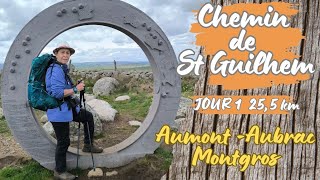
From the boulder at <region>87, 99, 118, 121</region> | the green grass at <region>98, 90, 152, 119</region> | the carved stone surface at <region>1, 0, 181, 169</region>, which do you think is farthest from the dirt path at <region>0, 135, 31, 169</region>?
the green grass at <region>98, 90, 152, 119</region>

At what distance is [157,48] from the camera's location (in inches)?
263

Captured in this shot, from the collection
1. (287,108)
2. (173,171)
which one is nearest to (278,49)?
(287,108)

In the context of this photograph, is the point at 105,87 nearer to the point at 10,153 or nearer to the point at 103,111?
the point at 103,111

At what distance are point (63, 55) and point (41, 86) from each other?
566mm

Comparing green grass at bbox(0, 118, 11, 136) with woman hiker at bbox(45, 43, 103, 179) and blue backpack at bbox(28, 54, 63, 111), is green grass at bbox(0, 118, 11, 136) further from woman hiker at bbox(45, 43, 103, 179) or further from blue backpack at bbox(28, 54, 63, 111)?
blue backpack at bbox(28, 54, 63, 111)

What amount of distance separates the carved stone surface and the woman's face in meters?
0.77

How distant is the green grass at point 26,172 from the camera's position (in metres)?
6.37

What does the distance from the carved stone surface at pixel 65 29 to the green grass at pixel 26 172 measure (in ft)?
0.58

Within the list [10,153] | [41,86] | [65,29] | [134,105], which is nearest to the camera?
[41,86]

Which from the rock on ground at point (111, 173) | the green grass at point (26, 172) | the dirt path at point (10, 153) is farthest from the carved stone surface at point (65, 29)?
the dirt path at point (10, 153)

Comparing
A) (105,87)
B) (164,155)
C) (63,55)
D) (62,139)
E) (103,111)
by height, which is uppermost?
(105,87)

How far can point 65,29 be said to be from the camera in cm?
620

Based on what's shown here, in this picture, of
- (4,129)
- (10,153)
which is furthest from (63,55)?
(4,129)

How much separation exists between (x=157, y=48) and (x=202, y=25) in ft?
15.5
